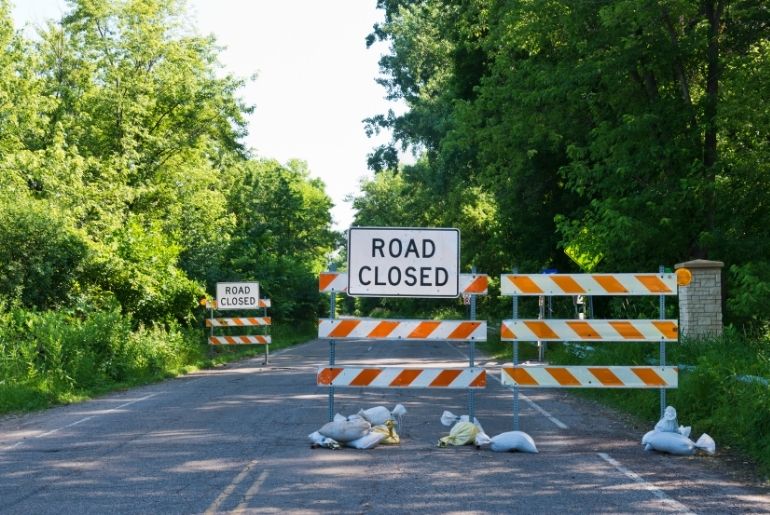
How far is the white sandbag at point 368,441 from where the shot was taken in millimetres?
10914

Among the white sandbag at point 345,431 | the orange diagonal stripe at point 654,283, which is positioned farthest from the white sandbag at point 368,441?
the orange diagonal stripe at point 654,283

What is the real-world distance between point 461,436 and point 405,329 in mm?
1443

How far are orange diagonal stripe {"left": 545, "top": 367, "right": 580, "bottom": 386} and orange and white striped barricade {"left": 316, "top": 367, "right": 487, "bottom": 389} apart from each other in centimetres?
83

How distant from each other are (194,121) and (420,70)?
1177 cm

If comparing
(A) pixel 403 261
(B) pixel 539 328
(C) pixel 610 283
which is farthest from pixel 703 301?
(A) pixel 403 261

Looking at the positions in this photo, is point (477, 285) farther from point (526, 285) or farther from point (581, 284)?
point (581, 284)

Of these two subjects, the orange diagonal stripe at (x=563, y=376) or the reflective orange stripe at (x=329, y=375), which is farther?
the reflective orange stripe at (x=329, y=375)

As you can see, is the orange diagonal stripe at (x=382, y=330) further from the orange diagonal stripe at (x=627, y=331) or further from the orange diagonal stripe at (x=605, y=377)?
the orange diagonal stripe at (x=627, y=331)

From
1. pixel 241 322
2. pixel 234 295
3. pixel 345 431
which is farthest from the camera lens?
pixel 234 295

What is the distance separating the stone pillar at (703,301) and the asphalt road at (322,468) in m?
2.92

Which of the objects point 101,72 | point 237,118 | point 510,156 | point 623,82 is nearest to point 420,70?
point 237,118

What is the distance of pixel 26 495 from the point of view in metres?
8.26

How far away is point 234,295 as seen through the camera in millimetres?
28875

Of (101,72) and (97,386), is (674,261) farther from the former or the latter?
(101,72)
